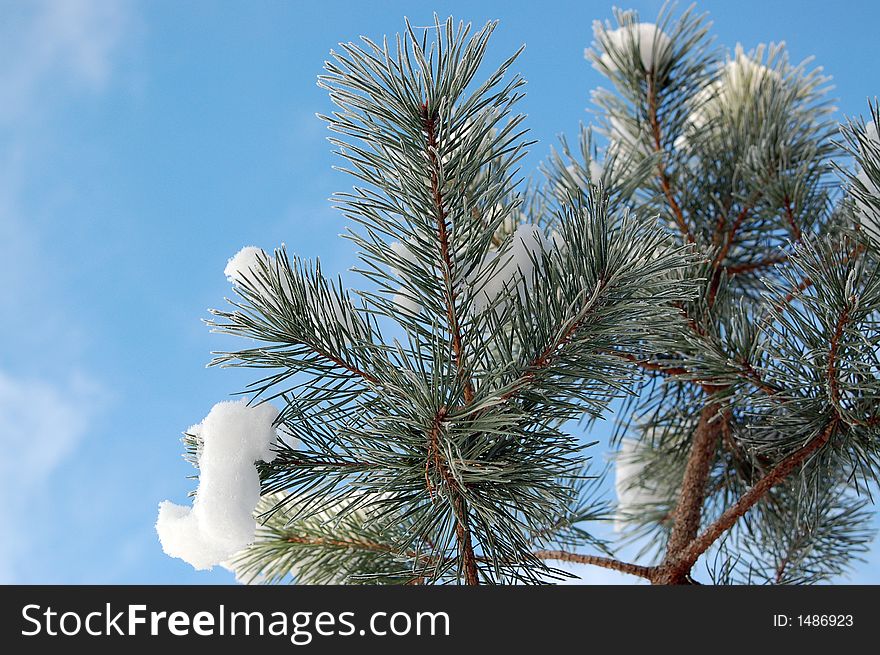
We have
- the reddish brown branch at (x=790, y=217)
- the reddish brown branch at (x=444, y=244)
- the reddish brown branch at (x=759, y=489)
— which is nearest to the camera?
the reddish brown branch at (x=444, y=244)

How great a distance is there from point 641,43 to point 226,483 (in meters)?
0.81

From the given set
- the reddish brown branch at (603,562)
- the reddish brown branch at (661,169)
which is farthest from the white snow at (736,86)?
the reddish brown branch at (603,562)

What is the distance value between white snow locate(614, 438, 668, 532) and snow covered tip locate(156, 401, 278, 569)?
0.76 meters

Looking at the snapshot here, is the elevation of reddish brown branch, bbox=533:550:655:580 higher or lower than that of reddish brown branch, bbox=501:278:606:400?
lower

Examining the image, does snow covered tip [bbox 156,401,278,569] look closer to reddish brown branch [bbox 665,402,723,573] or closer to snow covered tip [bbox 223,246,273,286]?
snow covered tip [bbox 223,246,273,286]

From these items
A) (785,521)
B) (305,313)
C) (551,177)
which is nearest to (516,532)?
(305,313)

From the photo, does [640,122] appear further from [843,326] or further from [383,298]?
[383,298]

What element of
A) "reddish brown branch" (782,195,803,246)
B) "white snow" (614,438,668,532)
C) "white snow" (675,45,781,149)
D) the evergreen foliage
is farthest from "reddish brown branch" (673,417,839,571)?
"white snow" (675,45,781,149)

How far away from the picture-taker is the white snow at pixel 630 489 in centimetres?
120

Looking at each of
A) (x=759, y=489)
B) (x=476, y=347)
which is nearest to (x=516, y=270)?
(x=476, y=347)

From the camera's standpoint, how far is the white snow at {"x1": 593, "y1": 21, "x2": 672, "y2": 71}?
105 centimetres

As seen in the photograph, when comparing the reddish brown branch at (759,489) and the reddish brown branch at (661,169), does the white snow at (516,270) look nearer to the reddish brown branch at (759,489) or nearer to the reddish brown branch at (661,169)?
the reddish brown branch at (759,489)

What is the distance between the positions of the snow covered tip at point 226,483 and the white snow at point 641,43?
0.74m

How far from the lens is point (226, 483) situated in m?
0.54
